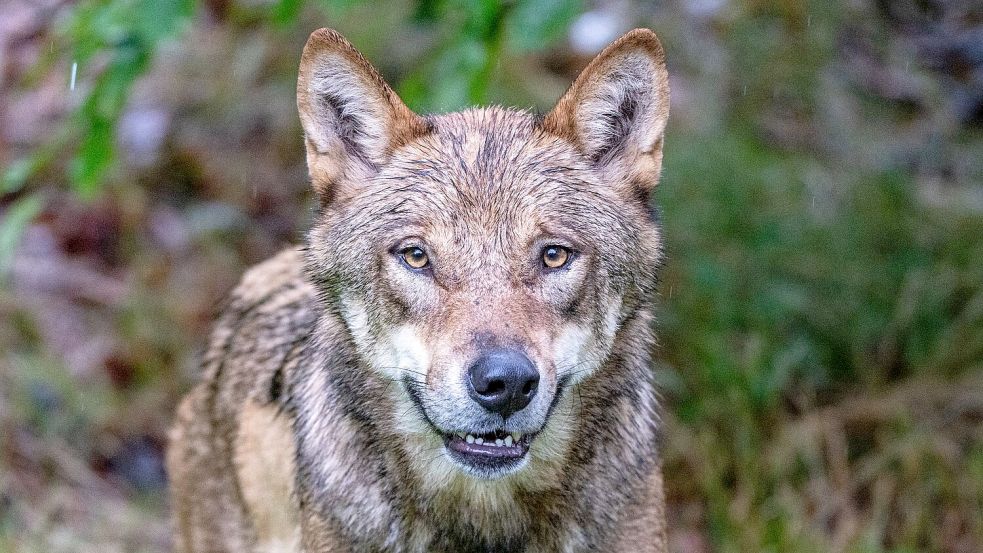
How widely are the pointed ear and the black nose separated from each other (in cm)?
100

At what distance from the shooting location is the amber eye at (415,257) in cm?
354

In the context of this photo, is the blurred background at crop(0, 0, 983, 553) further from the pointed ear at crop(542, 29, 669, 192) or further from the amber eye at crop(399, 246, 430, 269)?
the amber eye at crop(399, 246, 430, 269)

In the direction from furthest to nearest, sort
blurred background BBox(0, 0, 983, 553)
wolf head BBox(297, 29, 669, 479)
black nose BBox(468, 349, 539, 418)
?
blurred background BBox(0, 0, 983, 553)
wolf head BBox(297, 29, 669, 479)
black nose BBox(468, 349, 539, 418)

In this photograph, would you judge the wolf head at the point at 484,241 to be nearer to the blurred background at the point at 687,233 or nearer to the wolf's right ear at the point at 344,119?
the wolf's right ear at the point at 344,119

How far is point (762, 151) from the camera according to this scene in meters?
8.02

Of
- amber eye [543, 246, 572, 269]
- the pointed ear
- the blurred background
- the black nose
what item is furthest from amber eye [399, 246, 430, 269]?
the blurred background

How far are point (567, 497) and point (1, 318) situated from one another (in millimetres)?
4747

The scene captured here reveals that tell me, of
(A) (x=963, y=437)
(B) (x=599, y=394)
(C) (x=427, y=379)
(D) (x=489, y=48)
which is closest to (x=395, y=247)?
(C) (x=427, y=379)

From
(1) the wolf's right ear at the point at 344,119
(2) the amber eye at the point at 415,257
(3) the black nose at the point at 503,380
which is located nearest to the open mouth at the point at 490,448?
(3) the black nose at the point at 503,380

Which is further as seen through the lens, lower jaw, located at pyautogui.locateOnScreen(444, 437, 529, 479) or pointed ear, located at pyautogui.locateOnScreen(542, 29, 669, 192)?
pointed ear, located at pyautogui.locateOnScreen(542, 29, 669, 192)

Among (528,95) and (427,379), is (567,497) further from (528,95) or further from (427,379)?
(528,95)

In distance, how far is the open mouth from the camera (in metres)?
3.39

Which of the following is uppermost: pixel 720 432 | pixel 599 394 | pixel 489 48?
pixel 489 48

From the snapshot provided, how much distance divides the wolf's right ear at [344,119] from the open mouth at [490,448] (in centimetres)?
98
